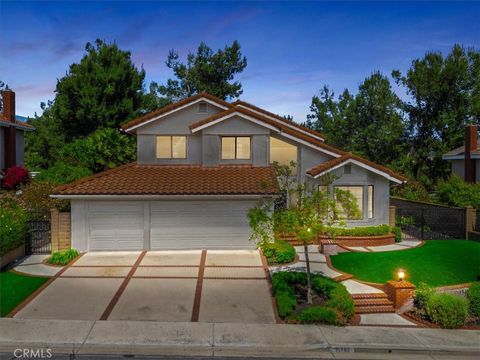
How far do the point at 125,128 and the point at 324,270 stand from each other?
13.9 metres

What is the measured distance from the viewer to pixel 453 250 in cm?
1862

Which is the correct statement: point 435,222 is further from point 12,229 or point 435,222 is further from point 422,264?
point 12,229

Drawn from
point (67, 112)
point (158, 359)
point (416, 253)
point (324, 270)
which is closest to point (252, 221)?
point (158, 359)

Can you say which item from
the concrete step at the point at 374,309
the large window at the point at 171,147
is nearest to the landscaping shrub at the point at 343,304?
the concrete step at the point at 374,309

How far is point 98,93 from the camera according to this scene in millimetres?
38250

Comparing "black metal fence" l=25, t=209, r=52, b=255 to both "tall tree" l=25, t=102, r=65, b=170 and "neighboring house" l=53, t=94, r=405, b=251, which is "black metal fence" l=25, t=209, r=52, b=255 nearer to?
"neighboring house" l=53, t=94, r=405, b=251

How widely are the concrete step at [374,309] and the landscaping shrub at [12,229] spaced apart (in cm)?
1343

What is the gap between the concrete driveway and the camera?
1156cm

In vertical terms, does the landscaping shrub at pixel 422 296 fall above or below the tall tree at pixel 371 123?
below

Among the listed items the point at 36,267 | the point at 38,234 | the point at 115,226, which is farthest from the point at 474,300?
the point at 38,234

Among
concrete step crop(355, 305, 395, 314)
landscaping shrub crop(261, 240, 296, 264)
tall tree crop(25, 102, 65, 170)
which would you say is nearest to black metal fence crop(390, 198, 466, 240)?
landscaping shrub crop(261, 240, 296, 264)

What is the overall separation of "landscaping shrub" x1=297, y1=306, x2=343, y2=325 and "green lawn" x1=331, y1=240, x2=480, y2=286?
13.7 ft

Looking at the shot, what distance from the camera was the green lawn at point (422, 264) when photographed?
14.9 meters

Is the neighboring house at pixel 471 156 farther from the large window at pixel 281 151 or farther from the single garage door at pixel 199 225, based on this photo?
the single garage door at pixel 199 225
